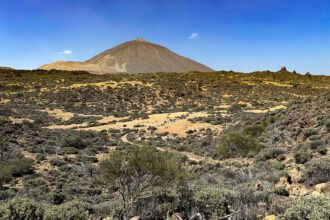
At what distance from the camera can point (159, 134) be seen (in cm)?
2341

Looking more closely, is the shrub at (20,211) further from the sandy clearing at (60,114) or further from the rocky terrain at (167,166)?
the sandy clearing at (60,114)

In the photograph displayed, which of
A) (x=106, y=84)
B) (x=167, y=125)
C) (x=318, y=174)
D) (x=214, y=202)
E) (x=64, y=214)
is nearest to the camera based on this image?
(x=64, y=214)

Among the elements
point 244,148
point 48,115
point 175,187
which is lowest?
point 48,115

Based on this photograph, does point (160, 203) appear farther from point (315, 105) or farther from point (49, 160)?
point (315, 105)

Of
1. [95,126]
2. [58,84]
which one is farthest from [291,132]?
[58,84]

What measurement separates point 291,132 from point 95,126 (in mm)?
18703

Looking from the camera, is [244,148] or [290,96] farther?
[290,96]

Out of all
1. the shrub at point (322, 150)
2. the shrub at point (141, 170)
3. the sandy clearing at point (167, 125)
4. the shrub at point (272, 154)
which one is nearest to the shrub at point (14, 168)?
the shrub at point (141, 170)

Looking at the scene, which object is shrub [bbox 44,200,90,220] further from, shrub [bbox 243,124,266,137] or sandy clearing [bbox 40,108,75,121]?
sandy clearing [bbox 40,108,75,121]

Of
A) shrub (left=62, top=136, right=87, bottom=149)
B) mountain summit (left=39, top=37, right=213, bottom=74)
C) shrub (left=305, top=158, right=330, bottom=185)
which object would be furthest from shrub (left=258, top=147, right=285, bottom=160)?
mountain summit (left=39, top=37, right=213, bottom=74)

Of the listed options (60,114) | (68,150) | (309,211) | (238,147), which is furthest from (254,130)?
(60,114)

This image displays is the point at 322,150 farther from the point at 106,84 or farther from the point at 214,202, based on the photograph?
the point at 106,84

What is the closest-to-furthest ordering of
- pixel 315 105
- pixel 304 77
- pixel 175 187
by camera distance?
pixel 175 187
pixel 315 105
pixel 304 77

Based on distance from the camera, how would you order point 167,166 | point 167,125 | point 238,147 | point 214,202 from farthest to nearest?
1. point 167,125
2. point 238,147
3. point 167,166
4. point 214,202
